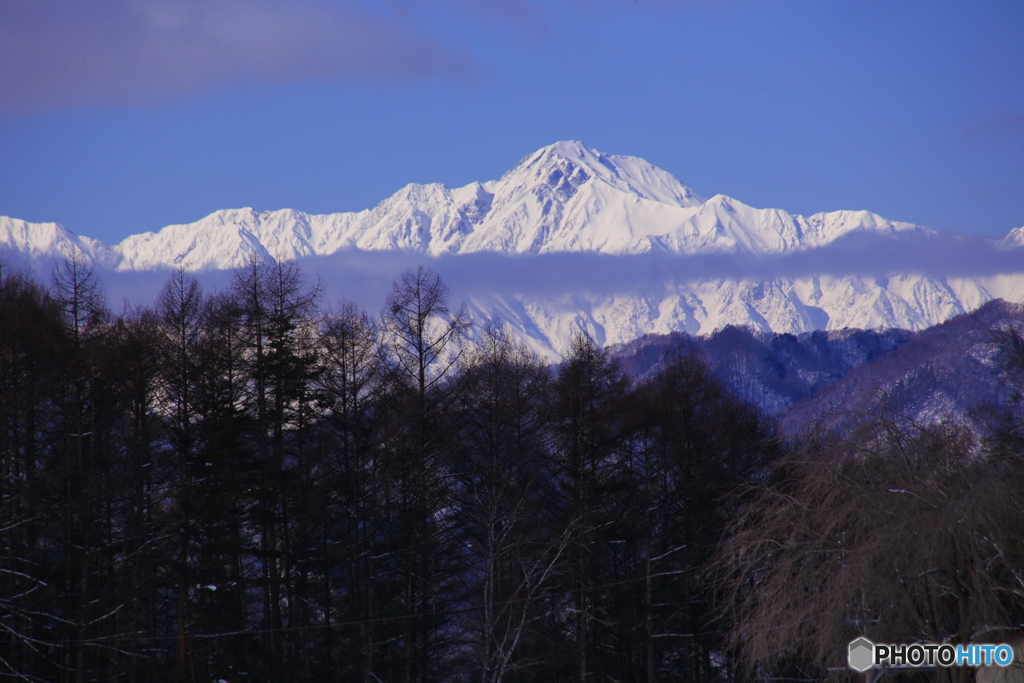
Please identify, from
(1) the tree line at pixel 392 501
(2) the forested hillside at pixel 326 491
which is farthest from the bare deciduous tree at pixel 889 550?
(2) the forested hillside at pixel 326 491

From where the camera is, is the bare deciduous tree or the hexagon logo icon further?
the hexagon logo icon

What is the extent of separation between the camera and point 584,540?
34469mm

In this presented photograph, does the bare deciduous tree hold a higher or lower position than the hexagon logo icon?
higher

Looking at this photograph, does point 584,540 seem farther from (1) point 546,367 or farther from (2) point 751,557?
(2) point 751,557

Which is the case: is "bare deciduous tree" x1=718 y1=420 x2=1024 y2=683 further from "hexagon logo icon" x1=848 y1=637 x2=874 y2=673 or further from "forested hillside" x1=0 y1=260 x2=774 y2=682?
"forested hillside" x1=0 y1=260 x2=774 y2=682

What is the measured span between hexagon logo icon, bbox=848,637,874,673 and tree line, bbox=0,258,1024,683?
0.25 metres

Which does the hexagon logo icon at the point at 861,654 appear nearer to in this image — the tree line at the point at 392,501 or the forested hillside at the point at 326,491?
the tree line at the point at 392,501

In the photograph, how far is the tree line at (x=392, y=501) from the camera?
56.6 feet

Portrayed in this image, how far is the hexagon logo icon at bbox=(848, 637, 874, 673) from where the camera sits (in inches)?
610

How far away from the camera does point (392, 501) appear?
31.9 meters

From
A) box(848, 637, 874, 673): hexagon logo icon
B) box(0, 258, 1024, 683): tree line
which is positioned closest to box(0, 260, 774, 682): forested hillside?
box(0, 258, 1024, 683): tree line

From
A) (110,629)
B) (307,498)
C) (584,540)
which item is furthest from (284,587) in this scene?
(584,540)

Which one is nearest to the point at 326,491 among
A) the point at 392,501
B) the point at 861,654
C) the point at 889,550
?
the point at 392,501

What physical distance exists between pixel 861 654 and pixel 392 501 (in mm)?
18978
